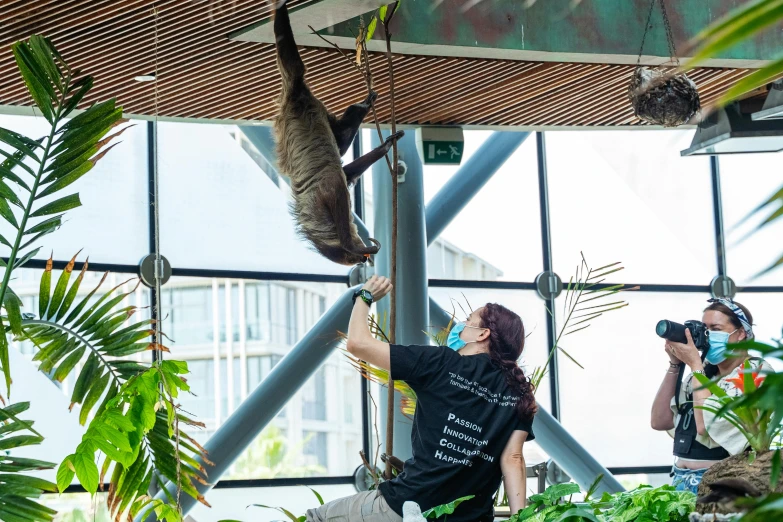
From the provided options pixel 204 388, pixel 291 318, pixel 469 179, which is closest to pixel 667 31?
pixel 469 179

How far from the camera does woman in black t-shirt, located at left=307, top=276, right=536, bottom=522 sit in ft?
9.58

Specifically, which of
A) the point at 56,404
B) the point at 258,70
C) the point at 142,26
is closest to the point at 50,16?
the point at 142,26

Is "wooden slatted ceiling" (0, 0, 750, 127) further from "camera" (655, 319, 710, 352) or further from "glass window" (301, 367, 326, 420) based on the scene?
"glass window" (301, 367, 326, 420)

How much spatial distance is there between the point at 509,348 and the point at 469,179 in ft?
16.1

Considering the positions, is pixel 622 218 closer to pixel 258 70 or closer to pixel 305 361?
pixel 305 361

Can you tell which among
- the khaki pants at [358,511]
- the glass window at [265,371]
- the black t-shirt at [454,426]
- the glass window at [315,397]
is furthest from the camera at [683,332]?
the glass window at [315,397]

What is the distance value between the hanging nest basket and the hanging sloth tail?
70.9 inches

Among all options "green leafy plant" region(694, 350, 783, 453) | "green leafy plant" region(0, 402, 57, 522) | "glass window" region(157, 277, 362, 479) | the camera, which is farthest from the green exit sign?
"green leafy plant" region(694, 350, 783, 453)

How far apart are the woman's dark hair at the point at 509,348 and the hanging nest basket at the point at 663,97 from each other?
6.14ft

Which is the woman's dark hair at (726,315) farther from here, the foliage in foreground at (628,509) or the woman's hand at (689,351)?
the foliage in foreground at (628,509)

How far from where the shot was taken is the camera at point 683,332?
3.41m

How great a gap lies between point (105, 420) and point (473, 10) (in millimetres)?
2748

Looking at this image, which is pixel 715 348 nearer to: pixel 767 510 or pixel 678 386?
pixel 678 386

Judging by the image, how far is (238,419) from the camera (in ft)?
22.6
